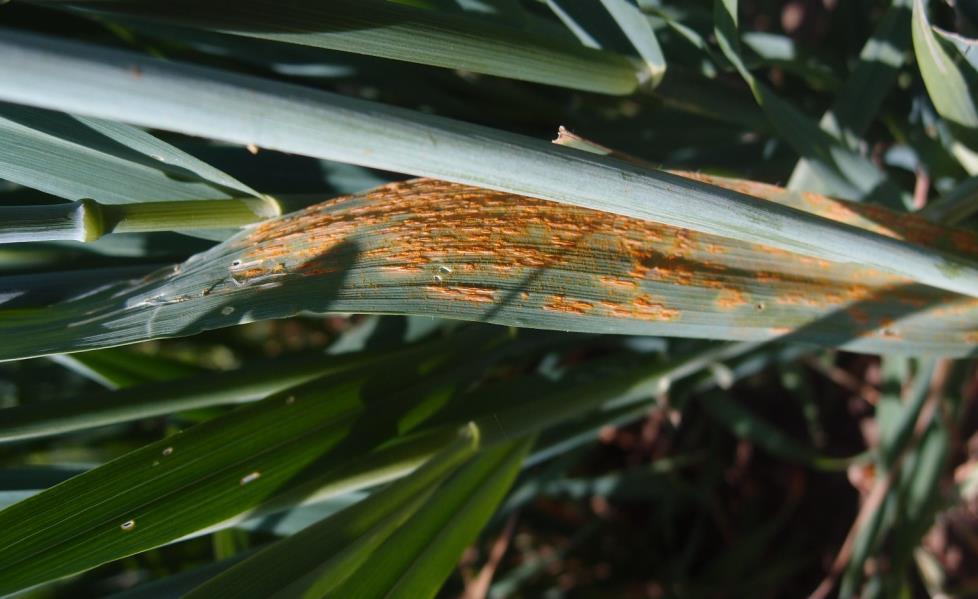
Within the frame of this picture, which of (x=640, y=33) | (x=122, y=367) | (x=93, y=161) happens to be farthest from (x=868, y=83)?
(x=122, y=367)

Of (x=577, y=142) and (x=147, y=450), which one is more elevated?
(x=577, y=142)

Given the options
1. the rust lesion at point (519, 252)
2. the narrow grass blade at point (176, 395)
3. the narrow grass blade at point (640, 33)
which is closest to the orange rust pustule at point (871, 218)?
the rust lesion at point (519, 252)

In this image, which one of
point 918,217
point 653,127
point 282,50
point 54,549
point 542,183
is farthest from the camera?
point 653,127

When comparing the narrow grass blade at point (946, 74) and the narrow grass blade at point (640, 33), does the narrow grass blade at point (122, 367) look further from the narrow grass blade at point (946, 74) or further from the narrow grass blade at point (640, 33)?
the narrow grass blade at point (946, 74)

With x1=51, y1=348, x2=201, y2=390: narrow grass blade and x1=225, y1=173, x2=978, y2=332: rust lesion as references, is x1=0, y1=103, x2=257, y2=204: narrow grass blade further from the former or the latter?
x1=51, y1=348, x2=201, y2=390: narrow grass blade

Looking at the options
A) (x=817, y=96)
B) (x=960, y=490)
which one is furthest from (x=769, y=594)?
(x=817, y=96)

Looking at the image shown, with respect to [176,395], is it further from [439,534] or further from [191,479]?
[439,534]

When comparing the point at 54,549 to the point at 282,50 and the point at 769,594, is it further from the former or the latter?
the point at 769,594
